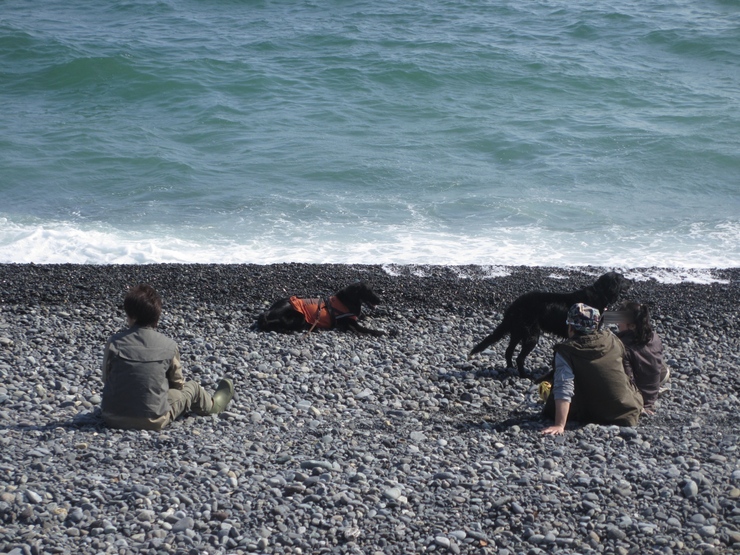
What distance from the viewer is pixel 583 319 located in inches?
227

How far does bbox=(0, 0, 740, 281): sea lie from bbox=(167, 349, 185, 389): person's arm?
248 inches

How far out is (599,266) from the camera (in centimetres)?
1202

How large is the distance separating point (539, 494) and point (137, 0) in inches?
1076

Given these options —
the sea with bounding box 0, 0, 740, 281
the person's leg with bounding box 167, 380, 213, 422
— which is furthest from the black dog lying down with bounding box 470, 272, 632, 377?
the sea with bounding box 0, 0, 740, 281

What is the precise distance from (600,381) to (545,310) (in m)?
1.56

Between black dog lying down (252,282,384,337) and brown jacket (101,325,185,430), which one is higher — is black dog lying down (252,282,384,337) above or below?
below

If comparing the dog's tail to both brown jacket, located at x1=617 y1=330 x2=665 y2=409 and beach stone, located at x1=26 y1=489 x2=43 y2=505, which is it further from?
beach stone, located at x1=26 y1=489 x2=43 y2=505

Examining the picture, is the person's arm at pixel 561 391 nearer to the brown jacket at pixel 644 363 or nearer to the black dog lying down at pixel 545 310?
Result: the brown jacket at pixel 644 363

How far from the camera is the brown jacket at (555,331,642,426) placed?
5.79m

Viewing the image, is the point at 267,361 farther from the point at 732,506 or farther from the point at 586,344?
the point at 732,506

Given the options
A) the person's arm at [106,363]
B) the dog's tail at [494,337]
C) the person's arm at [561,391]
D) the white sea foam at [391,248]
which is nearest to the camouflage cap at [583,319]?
the person's arm at [561,391]

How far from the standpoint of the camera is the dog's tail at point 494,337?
7.42 metres

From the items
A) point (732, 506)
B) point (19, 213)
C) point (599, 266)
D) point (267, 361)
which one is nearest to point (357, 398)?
point (267, 361)

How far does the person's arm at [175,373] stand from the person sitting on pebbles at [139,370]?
0.02 m
